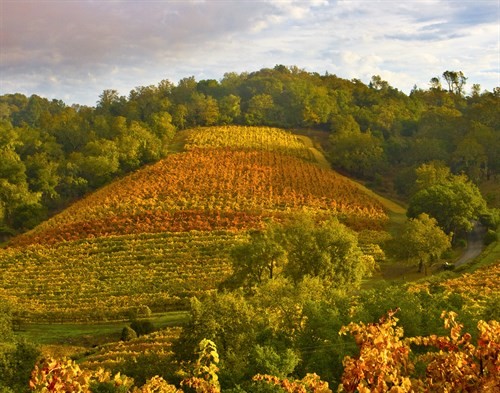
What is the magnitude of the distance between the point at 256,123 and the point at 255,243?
86122 mm

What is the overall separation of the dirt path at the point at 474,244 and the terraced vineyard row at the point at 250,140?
1491 inches

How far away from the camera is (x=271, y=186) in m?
75.2

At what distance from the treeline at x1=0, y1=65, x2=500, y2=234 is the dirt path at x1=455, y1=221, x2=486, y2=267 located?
19.2 metres

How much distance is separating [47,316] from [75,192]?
47855mm

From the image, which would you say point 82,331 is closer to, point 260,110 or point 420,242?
point 420,242

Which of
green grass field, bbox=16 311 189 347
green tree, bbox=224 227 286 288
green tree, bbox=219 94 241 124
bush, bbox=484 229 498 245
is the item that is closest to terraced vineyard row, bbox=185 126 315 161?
green tree, bbox=219 94 241 124

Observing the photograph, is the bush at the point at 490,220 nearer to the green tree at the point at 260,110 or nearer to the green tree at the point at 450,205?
the green tree at the point at 450,205

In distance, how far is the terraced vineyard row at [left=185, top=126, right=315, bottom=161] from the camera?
318 ft

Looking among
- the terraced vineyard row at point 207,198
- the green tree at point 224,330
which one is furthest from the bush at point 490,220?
the green tree at point 224,330

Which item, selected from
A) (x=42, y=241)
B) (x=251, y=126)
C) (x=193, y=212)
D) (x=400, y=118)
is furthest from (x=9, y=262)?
(x=400, y=118)

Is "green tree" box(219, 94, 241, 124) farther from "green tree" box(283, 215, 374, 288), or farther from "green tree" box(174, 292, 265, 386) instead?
"green tree" box(174, 292, 265, 386)

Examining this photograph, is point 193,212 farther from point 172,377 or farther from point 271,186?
point 172,377

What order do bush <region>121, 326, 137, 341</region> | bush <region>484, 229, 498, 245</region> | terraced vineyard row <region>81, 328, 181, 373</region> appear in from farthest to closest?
bush <region>484, 229, 498, 245</region>, bush <region>121, 326, 137, 341</region>, terraced vineyard row <region>81, 328, 181, 373</region>

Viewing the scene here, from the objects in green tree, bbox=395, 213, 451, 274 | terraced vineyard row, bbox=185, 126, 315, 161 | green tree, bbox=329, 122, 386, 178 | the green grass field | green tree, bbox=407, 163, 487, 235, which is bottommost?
the green grass field
